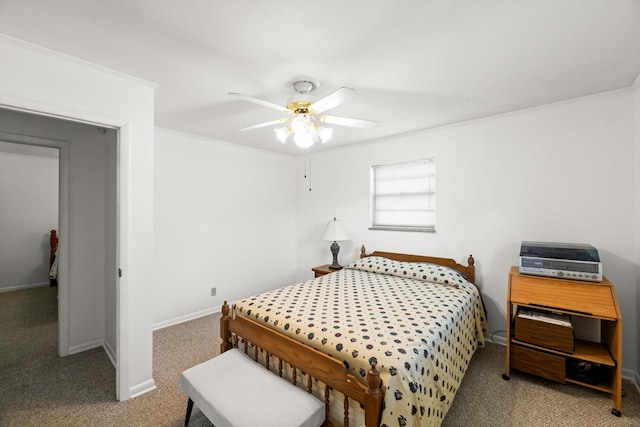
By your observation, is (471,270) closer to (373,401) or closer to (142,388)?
(373,401)

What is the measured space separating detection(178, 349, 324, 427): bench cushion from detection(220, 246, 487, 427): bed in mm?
138

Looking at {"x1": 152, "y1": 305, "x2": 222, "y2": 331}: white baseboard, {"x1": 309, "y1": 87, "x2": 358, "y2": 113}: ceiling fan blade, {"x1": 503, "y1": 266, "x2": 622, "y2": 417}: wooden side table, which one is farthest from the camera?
{"x1": 152, "y1": 305, "x2": 222, "y2": 331}: white baseboard

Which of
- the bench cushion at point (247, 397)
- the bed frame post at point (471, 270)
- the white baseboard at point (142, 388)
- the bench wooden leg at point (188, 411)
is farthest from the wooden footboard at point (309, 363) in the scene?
the bed frame post at point (471, 270)

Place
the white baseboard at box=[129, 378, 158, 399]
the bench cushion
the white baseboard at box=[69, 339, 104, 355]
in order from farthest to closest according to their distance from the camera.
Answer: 1. the white baseboard at box=[69, 339, 104, 355]
2. the white baseboard at box=[129, 378, 158, 399]
3. the bench cushion

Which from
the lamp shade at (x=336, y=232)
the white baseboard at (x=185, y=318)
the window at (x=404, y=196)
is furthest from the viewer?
the lamp shade at (x=336, y=232)

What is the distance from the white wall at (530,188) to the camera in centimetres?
226

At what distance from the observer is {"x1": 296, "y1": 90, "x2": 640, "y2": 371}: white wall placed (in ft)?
7.43

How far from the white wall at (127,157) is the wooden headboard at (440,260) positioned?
8.57 feet

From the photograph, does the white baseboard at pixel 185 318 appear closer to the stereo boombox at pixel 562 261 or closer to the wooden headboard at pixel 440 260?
the wooden headboard at pixel 440 260

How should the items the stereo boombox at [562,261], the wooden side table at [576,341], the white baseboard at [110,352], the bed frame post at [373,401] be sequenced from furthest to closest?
the white baseboard at [110,352] < the stereo boombox at [562,261] < the wooden side table at [576,341] < the bed frame post at [373,401]

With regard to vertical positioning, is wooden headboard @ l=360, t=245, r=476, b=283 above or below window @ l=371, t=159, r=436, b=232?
below

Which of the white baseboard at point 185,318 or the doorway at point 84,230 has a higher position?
the doorway at point 84,230

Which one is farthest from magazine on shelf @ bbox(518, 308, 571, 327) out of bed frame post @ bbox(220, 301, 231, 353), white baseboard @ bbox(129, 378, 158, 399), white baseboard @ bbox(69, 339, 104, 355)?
white baseboard @ bbox(69, 339, 104, 355)

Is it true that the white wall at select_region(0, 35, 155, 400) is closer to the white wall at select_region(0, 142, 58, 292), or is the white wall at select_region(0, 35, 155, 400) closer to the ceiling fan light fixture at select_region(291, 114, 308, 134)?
the ceiling fan light fixture at select_region(291, 114, 308, 134)
